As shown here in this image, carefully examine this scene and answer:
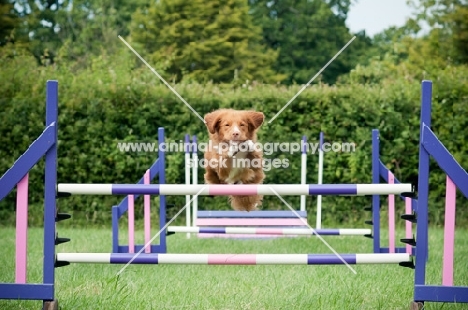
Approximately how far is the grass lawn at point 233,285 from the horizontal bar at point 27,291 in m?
0.33

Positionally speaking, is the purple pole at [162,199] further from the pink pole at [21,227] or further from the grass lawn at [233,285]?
the pink pole at [21,227]

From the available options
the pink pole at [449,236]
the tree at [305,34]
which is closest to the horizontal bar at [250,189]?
the pink pole at [449,236]

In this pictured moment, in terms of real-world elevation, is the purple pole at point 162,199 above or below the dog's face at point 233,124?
below

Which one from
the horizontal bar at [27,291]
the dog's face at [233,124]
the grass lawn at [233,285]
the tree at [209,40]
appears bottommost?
the grass lawn at [233,285]

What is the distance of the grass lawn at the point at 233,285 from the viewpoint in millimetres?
3463

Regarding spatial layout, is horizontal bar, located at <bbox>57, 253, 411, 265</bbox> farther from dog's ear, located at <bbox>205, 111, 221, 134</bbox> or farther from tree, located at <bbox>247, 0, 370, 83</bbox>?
tree, located at <bbox>247, 0, 370, 83</bbox>

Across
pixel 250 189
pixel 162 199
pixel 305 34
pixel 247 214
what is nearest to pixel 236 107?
pixel 247 214

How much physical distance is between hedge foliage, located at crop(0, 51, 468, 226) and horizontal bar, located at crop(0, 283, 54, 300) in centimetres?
529

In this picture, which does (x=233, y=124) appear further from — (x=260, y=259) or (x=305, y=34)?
(x=305, y=34)

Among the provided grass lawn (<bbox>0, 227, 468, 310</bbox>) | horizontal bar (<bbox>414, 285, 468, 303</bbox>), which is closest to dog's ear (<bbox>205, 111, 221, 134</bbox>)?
grass lawn (<bbox>0, 227, 468, 310</bbox>)

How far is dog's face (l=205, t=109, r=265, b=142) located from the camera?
152 inches

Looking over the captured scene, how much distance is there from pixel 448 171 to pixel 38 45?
14.4 m

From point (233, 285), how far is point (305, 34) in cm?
1167

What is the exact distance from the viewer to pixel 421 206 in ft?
9.80
